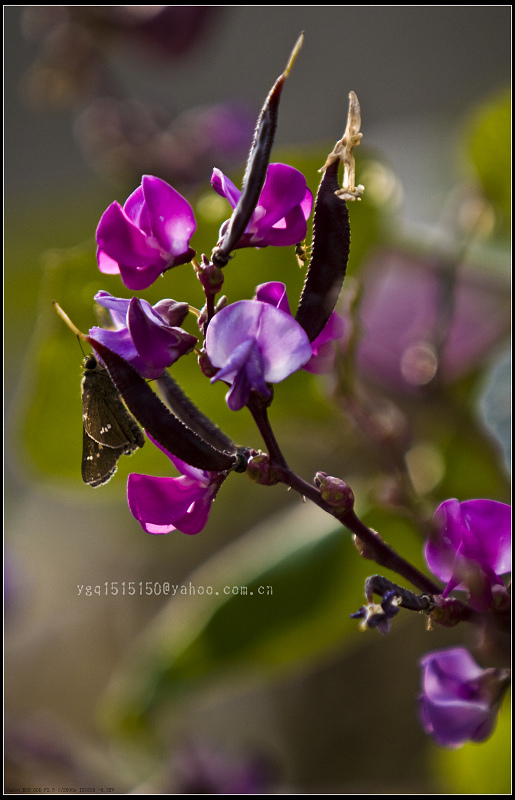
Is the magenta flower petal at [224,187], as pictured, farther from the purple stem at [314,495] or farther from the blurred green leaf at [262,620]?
the blurred green leaf at [262,620]

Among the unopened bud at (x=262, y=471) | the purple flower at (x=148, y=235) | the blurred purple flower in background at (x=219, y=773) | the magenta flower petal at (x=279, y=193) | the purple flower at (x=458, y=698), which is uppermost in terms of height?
the magenta flower petal at (x=279, y=193)

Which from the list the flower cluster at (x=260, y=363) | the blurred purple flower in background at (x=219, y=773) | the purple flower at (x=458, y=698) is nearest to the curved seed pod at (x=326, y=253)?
the flower cluster at (x=260, y=363)

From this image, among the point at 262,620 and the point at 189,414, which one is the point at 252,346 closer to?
the point at 189,414

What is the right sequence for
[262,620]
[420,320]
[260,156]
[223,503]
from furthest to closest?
[223,503]
[420,320]
[262,620]
[260,156]

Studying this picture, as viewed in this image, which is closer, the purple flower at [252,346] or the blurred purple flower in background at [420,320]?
the purple flower at [252,346]

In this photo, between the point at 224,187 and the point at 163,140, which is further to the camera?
the point at 163,140

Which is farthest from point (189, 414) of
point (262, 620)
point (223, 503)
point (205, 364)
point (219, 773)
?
point (223, 503)

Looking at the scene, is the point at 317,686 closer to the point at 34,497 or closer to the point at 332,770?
the point at 332,770

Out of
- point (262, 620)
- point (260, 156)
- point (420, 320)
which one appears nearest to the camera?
point (260, 156)
